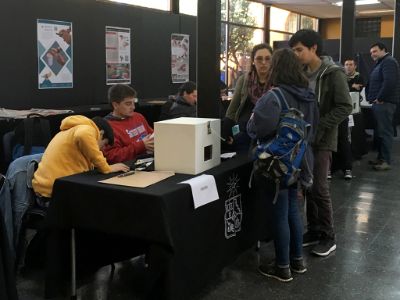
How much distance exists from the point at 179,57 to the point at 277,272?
4529mm

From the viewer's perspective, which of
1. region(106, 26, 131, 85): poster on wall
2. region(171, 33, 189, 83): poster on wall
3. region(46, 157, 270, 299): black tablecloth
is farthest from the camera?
region(171, 33, 189, 83): poster on wall

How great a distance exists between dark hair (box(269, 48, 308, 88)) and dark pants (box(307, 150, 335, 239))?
0.62 metres

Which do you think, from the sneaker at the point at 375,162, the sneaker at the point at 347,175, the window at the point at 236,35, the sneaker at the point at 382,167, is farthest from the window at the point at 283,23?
the sneaker at the point at 347,175

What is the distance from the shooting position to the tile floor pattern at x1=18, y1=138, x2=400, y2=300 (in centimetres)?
257

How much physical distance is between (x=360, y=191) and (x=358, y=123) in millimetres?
1415

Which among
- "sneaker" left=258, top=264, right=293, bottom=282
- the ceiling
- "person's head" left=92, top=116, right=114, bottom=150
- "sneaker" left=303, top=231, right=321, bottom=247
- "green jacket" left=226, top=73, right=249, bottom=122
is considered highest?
the ceiling

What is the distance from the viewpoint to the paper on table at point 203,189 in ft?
7.29

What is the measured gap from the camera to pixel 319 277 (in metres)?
2.79

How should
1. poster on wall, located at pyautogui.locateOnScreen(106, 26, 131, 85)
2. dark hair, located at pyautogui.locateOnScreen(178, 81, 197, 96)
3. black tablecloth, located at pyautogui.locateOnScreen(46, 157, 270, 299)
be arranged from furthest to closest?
poster on wall, located at pyautogui.locateOnScreen(106, 26, 131, 85), dark hair, located at pyautogui.locateOnScreen(178, 81, 197, 96), black tablecloth, located at pyautogui.locateOnScreen(46, 157, 270, 299)

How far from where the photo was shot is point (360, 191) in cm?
476

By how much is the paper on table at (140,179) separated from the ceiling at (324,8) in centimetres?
898

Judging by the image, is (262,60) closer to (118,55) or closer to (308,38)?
(308,38)

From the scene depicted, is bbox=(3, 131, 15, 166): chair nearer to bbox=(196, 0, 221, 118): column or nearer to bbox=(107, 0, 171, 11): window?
bbox=(196, 0, 221, 118): column

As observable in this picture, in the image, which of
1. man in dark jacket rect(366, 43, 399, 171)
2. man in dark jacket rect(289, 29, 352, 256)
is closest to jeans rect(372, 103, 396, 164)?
man in dark jacket rect(366, 43, 399, 171)
